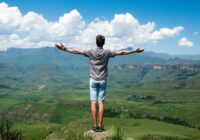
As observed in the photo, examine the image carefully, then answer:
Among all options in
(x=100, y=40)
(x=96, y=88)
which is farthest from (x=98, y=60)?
(x=96, y=88)

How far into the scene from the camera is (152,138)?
95562 millimetres

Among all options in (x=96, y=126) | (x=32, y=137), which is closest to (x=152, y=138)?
(x=96, y=126)

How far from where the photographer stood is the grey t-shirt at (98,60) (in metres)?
17.7

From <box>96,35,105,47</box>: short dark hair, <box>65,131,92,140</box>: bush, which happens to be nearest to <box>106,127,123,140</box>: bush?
<box>65,131,92,140</box>: bush

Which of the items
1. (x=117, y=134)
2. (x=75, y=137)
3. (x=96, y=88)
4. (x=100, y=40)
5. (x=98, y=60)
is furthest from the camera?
(x=96, y=88)

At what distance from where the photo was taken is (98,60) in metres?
17.7

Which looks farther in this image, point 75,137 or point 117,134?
point 75,137

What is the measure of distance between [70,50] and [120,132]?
211 inches

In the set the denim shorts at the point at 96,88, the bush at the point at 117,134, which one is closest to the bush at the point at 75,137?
the bush at the point at 117,134

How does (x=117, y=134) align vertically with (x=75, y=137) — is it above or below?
above

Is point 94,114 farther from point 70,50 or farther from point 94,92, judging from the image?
point 70,50

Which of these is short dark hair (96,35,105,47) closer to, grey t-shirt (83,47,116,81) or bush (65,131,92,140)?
grey t-shirt (83,47,116,81)

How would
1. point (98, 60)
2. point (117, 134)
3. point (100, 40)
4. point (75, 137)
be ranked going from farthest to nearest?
point (98, 60), point (100, 40), point (75, 137), point (117, 134)

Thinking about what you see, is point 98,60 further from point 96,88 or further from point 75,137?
point 75,137
